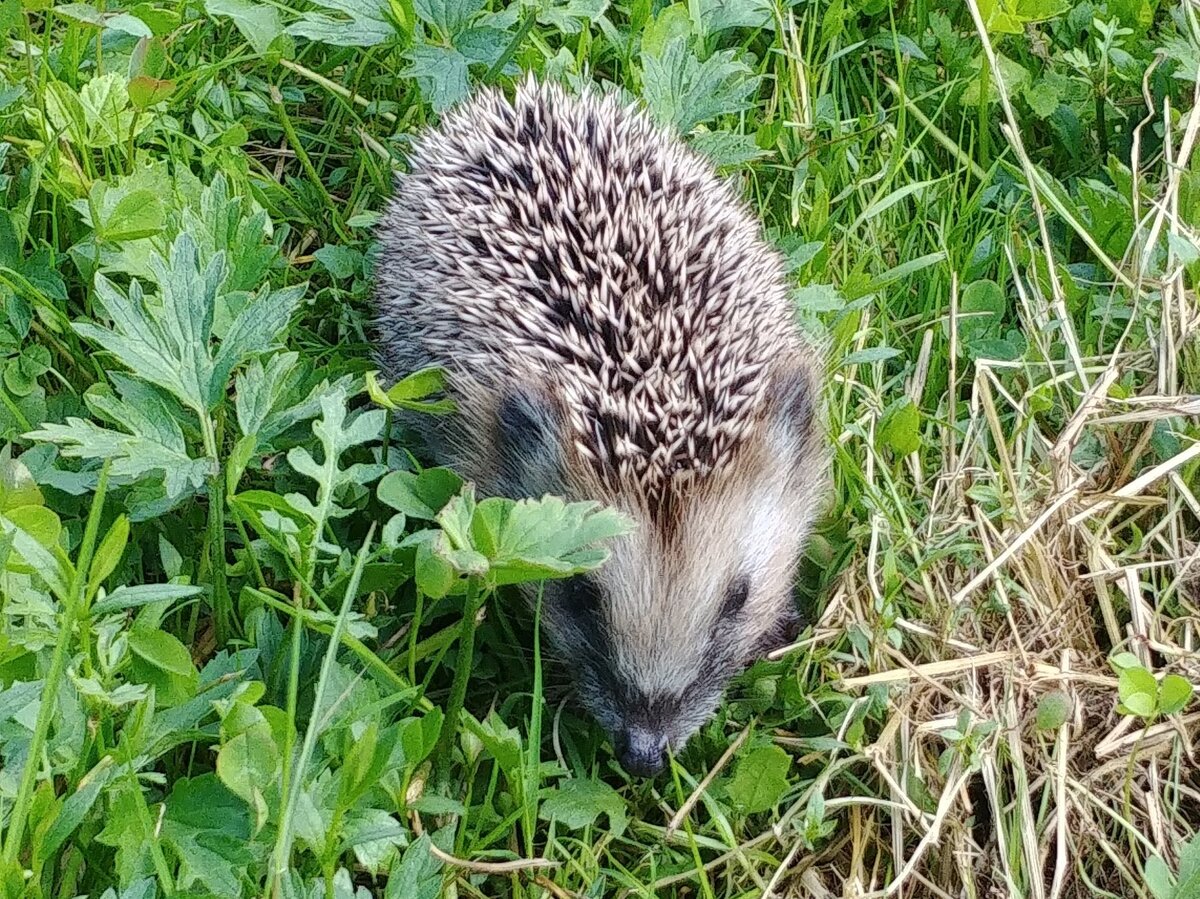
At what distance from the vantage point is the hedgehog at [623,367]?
2.42 metres

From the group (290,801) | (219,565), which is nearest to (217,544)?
(219,565)

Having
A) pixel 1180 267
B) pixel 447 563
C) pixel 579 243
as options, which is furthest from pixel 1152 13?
pixel 447 563

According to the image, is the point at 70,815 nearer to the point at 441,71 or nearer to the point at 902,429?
the point at 902,429

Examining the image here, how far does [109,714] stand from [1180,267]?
2308mm

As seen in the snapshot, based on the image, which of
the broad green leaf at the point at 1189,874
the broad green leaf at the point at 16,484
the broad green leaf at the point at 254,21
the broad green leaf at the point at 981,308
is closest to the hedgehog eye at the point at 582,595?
the broad green leaf at the point at 16,484

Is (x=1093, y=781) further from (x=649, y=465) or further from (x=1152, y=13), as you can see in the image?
(x=1152, y=13)

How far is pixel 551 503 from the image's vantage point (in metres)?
1.88

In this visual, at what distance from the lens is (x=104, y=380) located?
105 inches

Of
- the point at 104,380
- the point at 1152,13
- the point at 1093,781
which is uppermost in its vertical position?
the point at 1152,13

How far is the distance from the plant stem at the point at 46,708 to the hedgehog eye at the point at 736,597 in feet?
3.81

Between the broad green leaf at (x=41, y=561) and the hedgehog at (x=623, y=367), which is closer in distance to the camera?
the broad green leaf at (x=41, y=561)

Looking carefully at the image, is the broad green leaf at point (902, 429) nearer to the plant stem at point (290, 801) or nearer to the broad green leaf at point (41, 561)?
the plant stem at point (290, 801)

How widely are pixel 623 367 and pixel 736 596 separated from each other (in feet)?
1.64

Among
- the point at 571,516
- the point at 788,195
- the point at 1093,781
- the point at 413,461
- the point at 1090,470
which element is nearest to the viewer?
the point at 571,516
